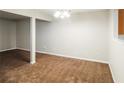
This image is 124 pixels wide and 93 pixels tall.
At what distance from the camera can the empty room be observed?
3.10m

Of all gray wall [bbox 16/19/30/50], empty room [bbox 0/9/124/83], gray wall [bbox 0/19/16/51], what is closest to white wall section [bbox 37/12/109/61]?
empty room [bbox 0/9/124/83]

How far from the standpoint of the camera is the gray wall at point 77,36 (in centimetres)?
457

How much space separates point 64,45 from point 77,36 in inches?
34.2

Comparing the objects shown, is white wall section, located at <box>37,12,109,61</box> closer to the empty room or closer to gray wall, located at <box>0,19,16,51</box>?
the empty room

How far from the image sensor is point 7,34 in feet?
Answer: 22.8

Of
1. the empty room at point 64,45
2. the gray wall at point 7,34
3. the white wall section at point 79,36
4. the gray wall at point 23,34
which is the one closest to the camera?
the empty room at point 64,45

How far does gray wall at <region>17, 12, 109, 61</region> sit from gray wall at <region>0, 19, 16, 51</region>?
196 cm

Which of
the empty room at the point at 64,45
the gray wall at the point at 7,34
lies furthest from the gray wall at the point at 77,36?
the gray wall at the point at 7,34

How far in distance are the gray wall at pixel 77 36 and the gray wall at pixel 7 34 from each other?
196 cm

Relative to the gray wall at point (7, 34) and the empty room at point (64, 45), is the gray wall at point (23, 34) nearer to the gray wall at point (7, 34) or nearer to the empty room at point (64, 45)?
the empty room at point (64, 45)
